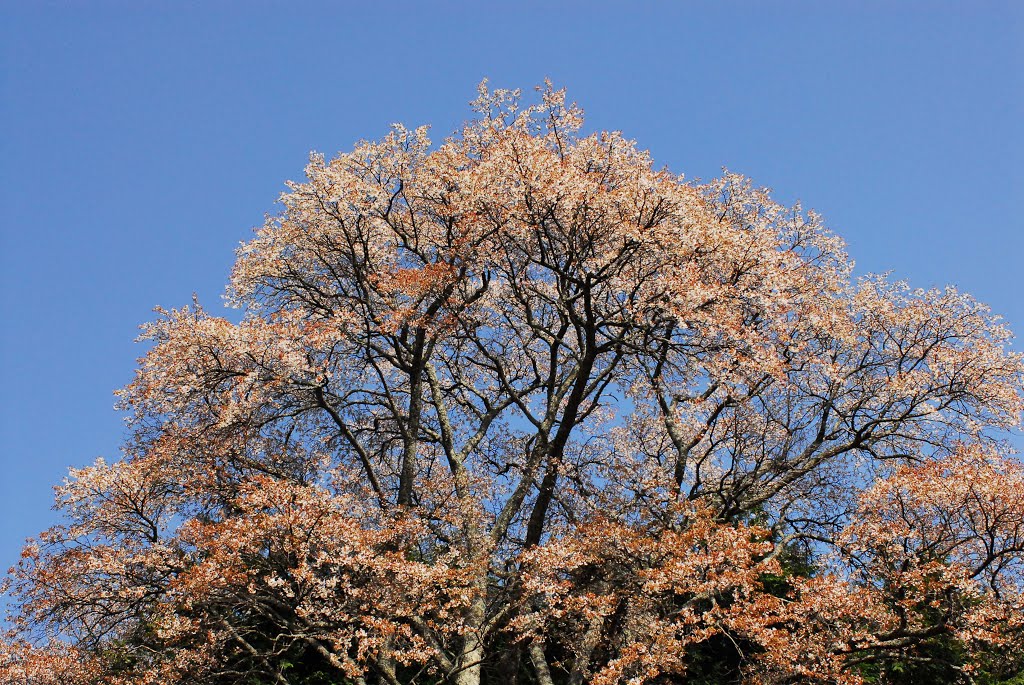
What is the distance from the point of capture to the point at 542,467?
1964cm

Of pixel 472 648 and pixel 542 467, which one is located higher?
pixel 542 467

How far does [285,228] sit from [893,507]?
15500mm

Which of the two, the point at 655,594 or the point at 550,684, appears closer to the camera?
the point at 655,594

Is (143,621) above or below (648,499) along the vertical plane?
below

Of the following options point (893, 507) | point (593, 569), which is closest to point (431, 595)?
point (593, 569)

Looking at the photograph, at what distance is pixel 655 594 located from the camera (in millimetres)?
17109

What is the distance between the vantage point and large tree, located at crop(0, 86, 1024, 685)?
51.6 feet

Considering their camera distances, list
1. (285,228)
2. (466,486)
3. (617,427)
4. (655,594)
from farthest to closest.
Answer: (617,427)
(285,228)
(466,486)
(655,594)

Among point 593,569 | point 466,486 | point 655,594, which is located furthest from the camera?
point 466,486

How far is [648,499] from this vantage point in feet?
63.1

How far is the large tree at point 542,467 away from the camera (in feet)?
51.6

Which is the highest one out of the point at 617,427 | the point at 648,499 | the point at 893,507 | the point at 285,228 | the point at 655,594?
the point at 285,228

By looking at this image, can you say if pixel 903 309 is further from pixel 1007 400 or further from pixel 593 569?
pixel 593 569

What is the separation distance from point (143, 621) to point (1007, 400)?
20.0 meters
